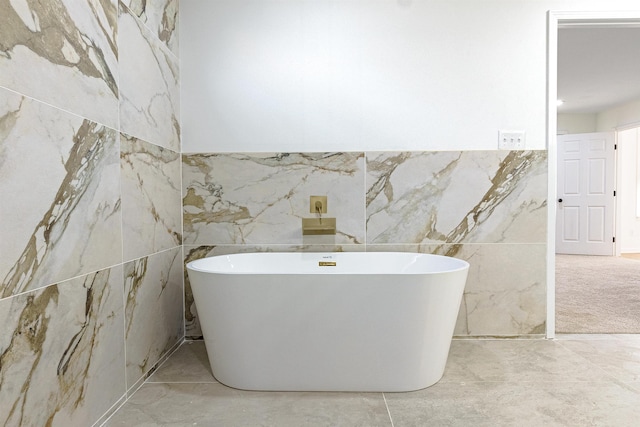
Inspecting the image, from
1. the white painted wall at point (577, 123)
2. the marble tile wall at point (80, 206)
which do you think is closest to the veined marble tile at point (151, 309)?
the marble tile wall at point (80, 206)

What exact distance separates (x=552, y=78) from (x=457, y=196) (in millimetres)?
921

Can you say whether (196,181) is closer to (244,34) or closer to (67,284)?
(244,34)

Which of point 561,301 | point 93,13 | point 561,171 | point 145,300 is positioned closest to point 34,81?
point 93,13

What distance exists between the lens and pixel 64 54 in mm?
1351

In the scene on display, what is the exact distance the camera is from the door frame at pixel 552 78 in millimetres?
2402

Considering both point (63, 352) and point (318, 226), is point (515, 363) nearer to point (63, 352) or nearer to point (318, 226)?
point (318, 226)

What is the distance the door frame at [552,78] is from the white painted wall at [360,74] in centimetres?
4

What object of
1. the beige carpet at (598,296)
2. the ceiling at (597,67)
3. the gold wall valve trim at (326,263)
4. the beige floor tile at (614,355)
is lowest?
the beige floor tile at (614,355)

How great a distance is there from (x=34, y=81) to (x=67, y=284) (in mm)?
659

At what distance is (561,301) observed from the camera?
339 centimetres

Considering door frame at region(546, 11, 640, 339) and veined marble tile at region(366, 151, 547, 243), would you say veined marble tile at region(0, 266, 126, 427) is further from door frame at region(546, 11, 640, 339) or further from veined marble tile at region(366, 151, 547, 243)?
door frame at region(546, 11, 640, 339)

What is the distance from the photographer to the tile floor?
5.08 feet

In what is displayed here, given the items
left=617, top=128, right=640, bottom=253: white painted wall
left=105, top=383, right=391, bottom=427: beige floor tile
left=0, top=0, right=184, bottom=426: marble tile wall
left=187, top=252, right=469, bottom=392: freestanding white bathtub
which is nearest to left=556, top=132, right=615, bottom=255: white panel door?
left=617, top=128, right=640, bottom=253: white painted wall

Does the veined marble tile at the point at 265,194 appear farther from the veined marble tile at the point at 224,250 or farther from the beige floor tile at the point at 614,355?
the beige floor tile at the point at 614,355
